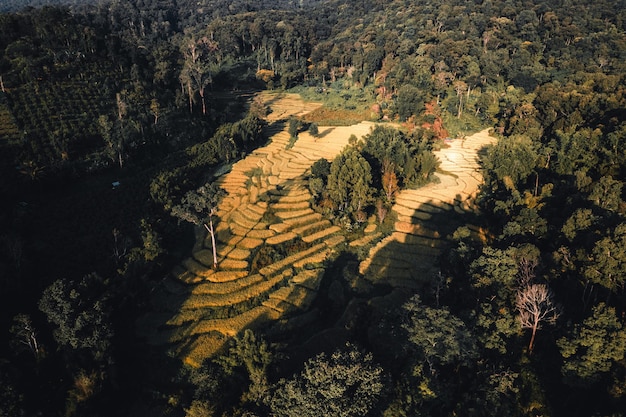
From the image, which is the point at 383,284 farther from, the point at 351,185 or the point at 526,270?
the point at 351,185

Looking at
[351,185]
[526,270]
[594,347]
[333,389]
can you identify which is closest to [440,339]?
[333,389]

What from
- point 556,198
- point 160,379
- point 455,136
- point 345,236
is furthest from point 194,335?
point 455,136

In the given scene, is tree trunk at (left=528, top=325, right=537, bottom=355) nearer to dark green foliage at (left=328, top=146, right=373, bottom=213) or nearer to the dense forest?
the dense forest

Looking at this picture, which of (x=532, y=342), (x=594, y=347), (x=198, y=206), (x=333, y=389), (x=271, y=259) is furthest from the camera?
(x=271, y=259)

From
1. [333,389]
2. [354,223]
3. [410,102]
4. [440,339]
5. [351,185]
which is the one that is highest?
[440,339]

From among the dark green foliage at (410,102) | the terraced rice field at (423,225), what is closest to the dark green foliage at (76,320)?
the terraced rice field at (423,225)

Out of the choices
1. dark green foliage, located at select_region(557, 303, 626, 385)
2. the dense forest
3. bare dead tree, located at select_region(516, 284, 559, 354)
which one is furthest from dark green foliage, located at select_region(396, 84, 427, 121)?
dark green foliage, located at select_region(557, 303, 626, 385)

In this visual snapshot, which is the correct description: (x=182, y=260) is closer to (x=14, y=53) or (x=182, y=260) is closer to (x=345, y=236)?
(x=345, y=236)
